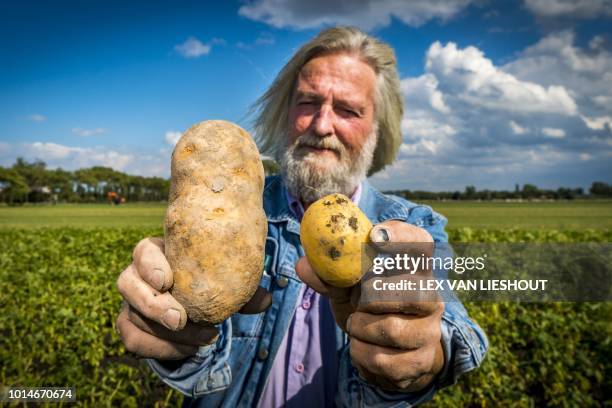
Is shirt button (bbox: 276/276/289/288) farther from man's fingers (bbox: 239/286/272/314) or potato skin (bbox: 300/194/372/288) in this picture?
potato skin (bbox: 300/194/372/288)

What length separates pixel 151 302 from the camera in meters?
1.47

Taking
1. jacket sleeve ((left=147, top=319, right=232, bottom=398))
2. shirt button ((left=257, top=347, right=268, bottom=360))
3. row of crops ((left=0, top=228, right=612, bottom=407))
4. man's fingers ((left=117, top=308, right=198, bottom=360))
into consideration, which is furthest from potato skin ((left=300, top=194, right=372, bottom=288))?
row of crops ((left=0, top=228, right=612, bottom=407))

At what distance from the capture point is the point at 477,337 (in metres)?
1.90

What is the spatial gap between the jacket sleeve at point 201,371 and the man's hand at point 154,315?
173 millimetres

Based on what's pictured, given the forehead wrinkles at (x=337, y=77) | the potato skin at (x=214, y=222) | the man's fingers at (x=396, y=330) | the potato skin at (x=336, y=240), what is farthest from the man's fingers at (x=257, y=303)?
the forehead wrinkles at (x=337, y=77)

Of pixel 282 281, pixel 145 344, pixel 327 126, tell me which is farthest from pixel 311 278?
pixel 327 126

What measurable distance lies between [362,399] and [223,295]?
816mm

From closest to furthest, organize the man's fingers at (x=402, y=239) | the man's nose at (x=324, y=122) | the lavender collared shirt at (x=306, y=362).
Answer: the man's fingers at (x=402, y=239)
the lavender collared shirt at (x=306, y=362)
the man's nose at (x=324, y=122)

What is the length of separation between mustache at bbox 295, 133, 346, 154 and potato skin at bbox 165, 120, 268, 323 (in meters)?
0.89

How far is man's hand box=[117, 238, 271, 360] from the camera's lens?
1.48 meters

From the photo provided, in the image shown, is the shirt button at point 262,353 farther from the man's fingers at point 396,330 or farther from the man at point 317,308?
the man's fingers at point 396,330

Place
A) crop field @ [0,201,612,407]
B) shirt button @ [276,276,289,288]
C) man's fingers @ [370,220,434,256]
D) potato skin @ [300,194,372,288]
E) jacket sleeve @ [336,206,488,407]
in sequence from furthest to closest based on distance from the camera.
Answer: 1. crop field @ [0,201,612,407]
2. shirt button @ [276,276,289,288]
3. jacket sleeve @ [336,206,488,407]
4. potato skin @ [300,194,372,288]
5. man's fingers @ [370,220,434,256]

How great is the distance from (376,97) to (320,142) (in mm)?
698

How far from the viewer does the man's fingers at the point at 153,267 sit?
4.93 ft
